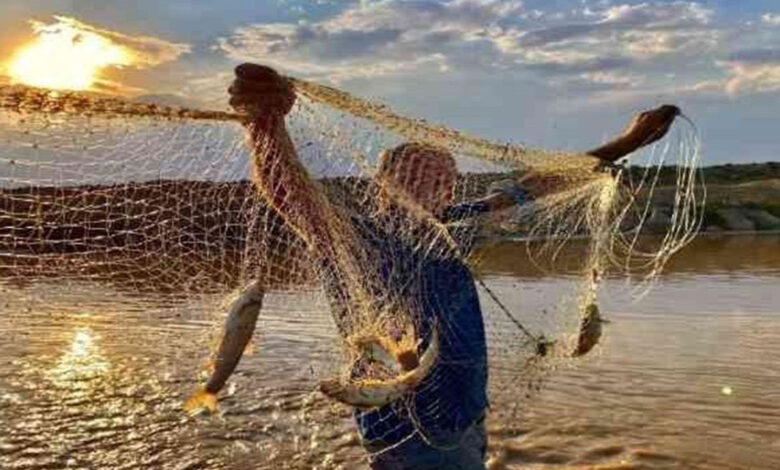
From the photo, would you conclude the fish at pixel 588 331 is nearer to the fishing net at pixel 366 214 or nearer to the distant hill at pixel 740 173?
the fishing net at pixel 366 214

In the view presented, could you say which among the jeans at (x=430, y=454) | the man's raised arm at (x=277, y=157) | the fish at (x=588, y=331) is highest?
the man's raised arm at (x=277, y=157)

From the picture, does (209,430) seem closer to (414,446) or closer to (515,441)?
(515,441)

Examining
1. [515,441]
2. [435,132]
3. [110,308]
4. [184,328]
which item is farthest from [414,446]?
[110,308]

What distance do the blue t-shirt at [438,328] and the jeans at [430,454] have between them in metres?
0.05

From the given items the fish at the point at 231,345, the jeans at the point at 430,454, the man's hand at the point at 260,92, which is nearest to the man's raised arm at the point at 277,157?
the man's hand at the point at 260,92

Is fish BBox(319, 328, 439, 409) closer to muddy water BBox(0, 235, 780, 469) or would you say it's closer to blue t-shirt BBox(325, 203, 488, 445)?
blue t-shirt BBox(325, 203, 488, 445)

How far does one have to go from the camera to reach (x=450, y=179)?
6.09 meters

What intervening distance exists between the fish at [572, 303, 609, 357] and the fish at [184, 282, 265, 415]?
2.92 meters

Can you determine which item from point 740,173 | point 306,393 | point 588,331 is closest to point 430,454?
point 588,331

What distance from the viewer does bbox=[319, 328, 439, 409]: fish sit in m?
5.24

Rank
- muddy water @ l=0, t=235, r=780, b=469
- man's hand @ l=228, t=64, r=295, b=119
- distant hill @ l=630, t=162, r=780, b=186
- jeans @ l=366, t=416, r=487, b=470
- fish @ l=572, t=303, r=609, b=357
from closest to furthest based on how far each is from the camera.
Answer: man's hand @ l=228, t=64, r=295, b=119
jeans @ l=366, t=416, r=487, b=470
fish @ l=572, t=303, r=609, b=357
muddy water @ l=0, t=235, r=780, b=469
distant hill @ l=630, t=162, r=780, b=186

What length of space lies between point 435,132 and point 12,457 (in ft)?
22.6

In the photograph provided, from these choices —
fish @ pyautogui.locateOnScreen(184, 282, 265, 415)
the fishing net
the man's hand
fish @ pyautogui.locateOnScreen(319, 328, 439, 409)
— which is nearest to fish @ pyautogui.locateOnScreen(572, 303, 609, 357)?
the fishing net

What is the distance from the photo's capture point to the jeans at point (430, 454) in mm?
5910
